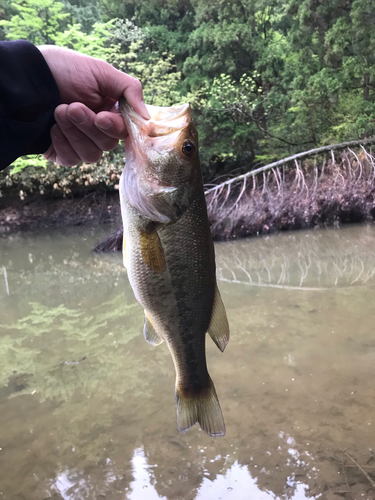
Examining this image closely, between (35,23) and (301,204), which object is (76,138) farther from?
(35,23)

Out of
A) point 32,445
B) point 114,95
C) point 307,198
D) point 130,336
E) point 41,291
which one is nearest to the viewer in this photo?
point 114,95

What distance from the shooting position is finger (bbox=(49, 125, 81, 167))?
1.98 meters

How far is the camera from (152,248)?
1612 mm

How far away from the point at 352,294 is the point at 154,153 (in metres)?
4.83

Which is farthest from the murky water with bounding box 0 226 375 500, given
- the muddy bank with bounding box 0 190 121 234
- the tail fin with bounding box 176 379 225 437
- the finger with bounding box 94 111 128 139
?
the muddy bank with bounding box 0 190 121 234

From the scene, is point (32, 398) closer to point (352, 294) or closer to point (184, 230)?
point (184, 230)

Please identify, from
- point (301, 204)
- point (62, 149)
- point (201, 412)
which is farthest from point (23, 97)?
point (301, 204)

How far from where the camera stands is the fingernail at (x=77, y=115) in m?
1.74

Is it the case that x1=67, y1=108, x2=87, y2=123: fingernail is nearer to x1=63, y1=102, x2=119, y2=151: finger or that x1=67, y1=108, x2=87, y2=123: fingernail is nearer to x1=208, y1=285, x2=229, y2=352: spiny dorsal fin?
x1=63, y1=102, x2=119, y2=151: finger

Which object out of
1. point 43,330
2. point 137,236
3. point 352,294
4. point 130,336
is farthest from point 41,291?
point 137,236

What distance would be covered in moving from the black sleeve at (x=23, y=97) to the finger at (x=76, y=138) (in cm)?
6

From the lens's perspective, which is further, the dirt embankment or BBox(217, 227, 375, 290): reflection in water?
the dirt embankment

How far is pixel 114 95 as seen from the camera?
191cm

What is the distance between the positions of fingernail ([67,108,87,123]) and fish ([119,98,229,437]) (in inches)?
6.8
